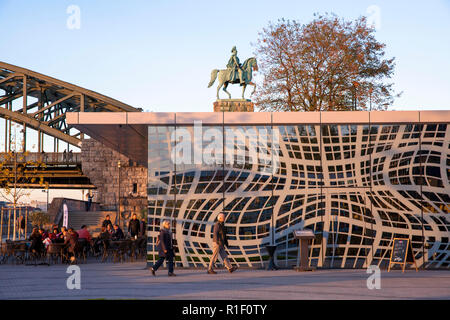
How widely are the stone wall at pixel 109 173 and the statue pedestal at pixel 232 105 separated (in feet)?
66.8

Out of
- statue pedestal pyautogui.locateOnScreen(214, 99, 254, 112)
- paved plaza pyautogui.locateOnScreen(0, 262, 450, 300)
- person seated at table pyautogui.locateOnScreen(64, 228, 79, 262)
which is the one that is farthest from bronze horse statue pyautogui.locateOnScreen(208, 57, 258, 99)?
paved plaza pyautogui.locateOnScreen(0, 262, 450, 300)

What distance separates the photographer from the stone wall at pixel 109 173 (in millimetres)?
41719

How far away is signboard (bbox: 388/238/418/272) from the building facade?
986 millimetres

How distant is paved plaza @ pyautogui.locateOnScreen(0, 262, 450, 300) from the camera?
1174 centimetres

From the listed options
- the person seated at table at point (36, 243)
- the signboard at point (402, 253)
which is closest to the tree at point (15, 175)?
the person seated at table at point (36, 243)

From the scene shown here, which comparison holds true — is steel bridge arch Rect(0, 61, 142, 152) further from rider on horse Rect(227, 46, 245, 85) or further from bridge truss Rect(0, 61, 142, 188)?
rider on horse Rect(227, 46, 245, 85)

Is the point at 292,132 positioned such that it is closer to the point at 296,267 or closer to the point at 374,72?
the point at 296,267

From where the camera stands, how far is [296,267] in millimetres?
Answer: 17281

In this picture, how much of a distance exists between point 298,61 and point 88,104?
4536cm

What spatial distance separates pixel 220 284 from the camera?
13734 mm

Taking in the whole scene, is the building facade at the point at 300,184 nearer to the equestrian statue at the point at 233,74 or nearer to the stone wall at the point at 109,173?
the equestrian statue at the point at 233,74

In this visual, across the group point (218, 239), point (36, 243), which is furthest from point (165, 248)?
point (36, 243)

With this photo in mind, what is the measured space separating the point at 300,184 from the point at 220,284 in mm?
5091
